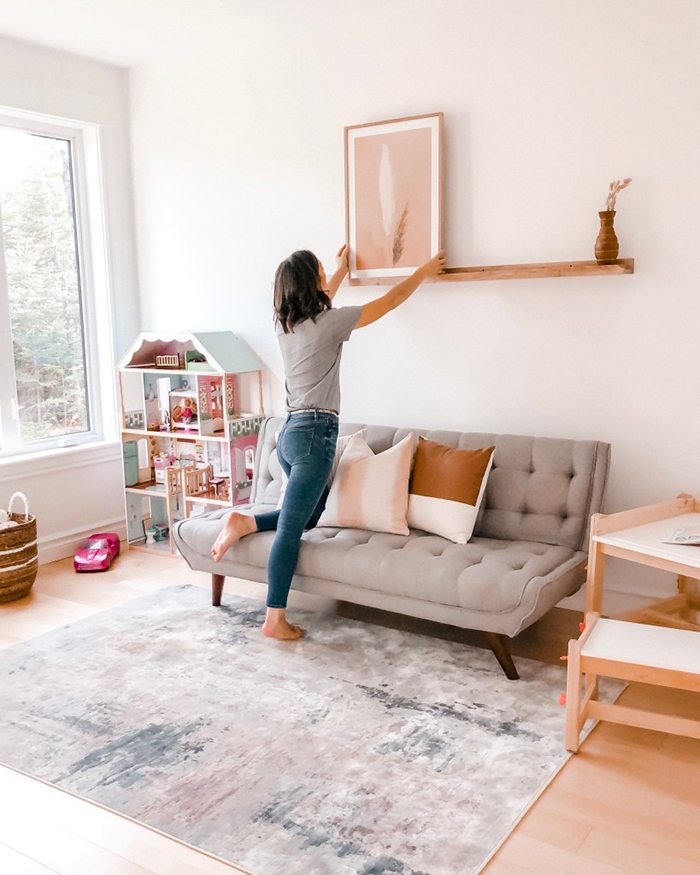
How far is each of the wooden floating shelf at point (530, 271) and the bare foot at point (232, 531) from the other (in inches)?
52.4

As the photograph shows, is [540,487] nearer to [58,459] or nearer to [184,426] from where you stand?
[184,426]

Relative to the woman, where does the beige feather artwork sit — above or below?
above

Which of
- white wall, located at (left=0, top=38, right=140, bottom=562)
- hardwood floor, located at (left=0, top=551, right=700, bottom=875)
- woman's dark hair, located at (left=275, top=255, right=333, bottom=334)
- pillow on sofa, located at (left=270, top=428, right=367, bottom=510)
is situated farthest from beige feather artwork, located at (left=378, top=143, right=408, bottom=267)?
hardwood floor, located at (left=0, top=551, right=700, bottom=875)

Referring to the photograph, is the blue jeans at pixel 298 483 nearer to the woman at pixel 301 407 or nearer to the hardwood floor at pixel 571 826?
the woman at pixel 301 407

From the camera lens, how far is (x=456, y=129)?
3.65 metres

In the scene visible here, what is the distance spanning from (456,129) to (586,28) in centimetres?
65

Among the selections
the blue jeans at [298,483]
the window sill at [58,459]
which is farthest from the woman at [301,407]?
the window sill at [58,459]

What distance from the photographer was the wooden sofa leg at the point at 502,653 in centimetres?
289

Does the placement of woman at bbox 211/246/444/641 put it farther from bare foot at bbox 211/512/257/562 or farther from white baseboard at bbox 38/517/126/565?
white baseboard at bbox 38/517/126/565

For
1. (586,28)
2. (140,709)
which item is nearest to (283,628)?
(140,709)

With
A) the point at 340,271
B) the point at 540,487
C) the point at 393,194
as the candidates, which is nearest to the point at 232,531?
the point at 540,487

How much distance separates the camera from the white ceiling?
12.3 feet

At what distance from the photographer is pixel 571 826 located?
6.85 feet

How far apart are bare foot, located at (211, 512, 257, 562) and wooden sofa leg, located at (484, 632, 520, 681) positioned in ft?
3.57
